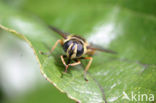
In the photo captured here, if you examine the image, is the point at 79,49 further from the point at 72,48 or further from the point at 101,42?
the point at 101,42

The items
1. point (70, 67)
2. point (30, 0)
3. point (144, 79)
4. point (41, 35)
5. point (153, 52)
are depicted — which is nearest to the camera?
point (144, 79)

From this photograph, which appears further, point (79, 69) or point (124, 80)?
point (79, 69)

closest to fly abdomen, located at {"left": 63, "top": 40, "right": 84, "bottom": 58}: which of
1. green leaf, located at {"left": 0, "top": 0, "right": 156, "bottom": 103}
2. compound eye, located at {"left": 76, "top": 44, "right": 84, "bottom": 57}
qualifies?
compound eye, located at {"left": 76, "top": 44, "right": 84, "bottom": 57}

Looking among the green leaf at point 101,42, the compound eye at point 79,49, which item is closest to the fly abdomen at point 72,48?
the compound eye at point 79,49

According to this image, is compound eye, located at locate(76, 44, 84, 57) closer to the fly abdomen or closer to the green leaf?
the fly abdomen

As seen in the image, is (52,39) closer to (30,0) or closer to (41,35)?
(41,35)

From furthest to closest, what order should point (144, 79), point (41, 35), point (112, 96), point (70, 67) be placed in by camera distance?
point (41, 35) → point (70, 67) → point (144, 79) → point (112, 96)

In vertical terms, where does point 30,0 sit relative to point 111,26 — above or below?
above

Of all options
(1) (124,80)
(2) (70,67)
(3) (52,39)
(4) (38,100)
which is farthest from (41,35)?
(1) (124,80)
